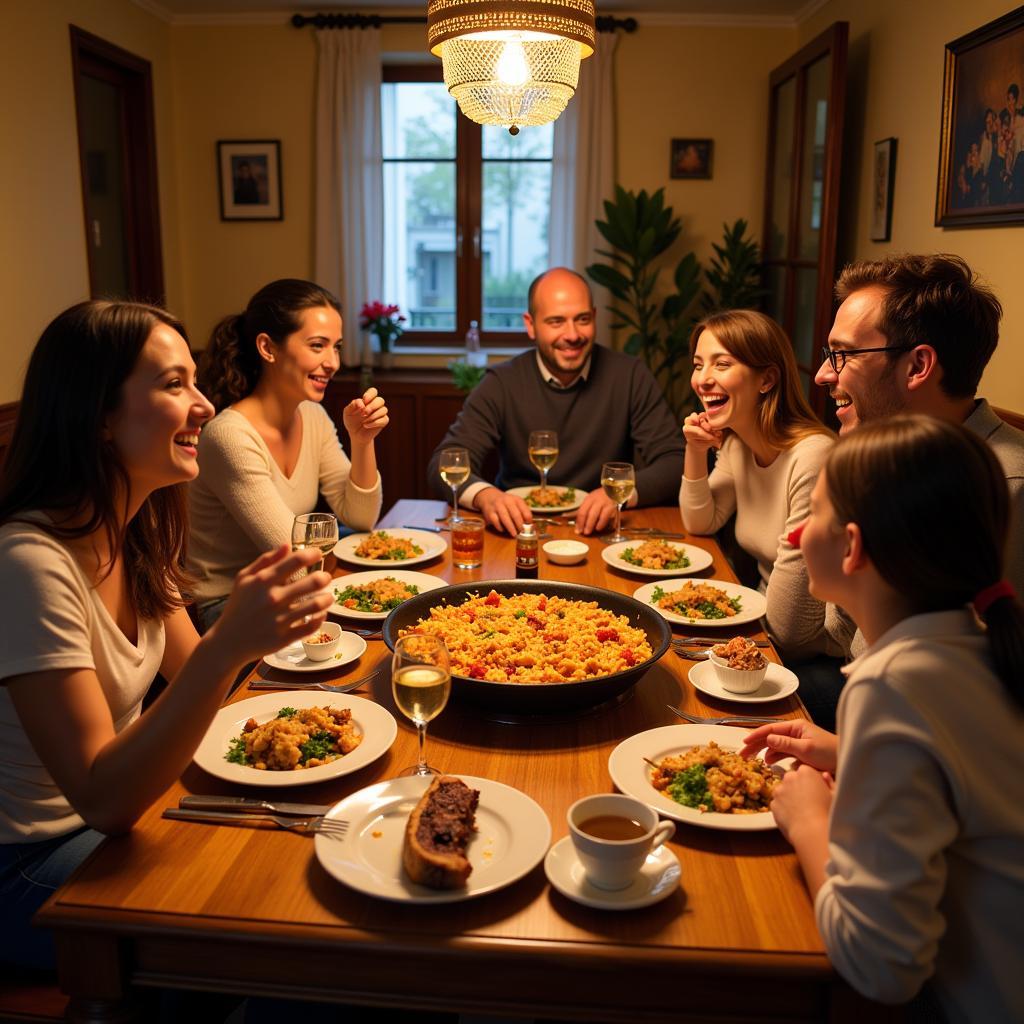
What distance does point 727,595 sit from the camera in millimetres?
2117

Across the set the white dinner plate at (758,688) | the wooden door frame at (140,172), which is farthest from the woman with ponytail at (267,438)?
the wooden door frame at (140,172)

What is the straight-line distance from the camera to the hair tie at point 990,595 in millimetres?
1062

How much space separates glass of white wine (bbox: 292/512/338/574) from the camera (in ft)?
5.66

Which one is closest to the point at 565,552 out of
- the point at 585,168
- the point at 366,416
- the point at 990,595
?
the point at 366,416

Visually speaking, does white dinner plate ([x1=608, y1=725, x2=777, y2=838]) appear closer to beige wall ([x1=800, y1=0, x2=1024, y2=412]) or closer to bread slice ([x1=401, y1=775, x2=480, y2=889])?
bread slice ([x1=401, y1=775, x2=480, y2=889])

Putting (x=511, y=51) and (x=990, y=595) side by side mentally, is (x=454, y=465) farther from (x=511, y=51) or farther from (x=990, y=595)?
(x=990, y=595)

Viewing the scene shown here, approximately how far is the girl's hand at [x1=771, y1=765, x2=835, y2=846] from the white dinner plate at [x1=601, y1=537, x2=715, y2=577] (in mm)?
1101

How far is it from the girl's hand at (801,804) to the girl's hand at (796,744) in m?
0.10

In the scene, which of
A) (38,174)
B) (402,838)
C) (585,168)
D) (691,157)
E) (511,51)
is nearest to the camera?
(402,838)

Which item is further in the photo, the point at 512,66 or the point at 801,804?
the point at 512,66

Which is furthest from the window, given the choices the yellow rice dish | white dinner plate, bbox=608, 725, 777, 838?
white dinner plate, bbox=608, 725, 777, 838

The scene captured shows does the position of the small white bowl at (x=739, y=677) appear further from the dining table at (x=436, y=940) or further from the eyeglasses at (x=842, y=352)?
the eyeglasses at (x=842, y=352)

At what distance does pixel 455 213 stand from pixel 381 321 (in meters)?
0.85

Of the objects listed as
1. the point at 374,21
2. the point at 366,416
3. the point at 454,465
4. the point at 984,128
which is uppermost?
the point at 374,21
